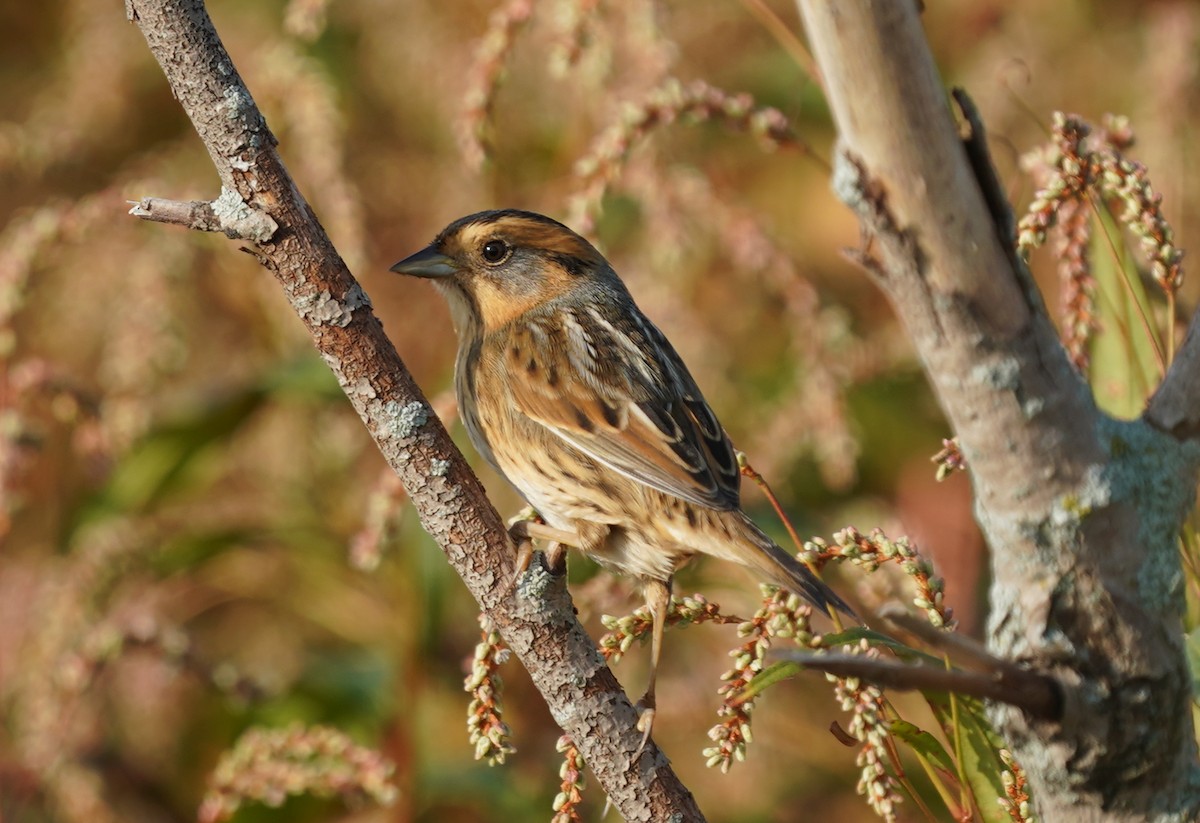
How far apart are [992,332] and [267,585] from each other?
2.17 metres

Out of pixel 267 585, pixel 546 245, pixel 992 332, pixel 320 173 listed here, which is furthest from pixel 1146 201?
pixel 267 585

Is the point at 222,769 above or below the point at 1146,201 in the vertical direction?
above

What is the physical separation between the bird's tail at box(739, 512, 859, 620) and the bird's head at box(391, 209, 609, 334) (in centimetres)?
60

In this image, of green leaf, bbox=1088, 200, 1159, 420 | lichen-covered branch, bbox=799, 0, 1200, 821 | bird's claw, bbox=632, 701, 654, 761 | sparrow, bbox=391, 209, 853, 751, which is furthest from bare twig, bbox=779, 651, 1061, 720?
green leaf, bbox=1088, 200, 1159, 420

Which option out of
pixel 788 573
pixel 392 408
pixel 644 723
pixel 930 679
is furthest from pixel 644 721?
pixel 930 679

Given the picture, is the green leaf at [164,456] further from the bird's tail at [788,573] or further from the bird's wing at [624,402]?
the bird's tail at [788,573]

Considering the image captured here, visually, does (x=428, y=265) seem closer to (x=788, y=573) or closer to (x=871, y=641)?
(x=788, y=573)

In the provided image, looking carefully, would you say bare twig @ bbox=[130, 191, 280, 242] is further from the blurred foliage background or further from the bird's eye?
the bird's eye

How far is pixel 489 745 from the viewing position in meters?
1.23

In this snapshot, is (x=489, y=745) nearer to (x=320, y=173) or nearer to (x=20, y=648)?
(x=320, y=173)

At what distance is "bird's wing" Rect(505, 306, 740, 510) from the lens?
1738 mm

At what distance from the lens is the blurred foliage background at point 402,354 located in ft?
6.86

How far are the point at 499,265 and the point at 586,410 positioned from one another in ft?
1.20

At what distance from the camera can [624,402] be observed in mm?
1876
